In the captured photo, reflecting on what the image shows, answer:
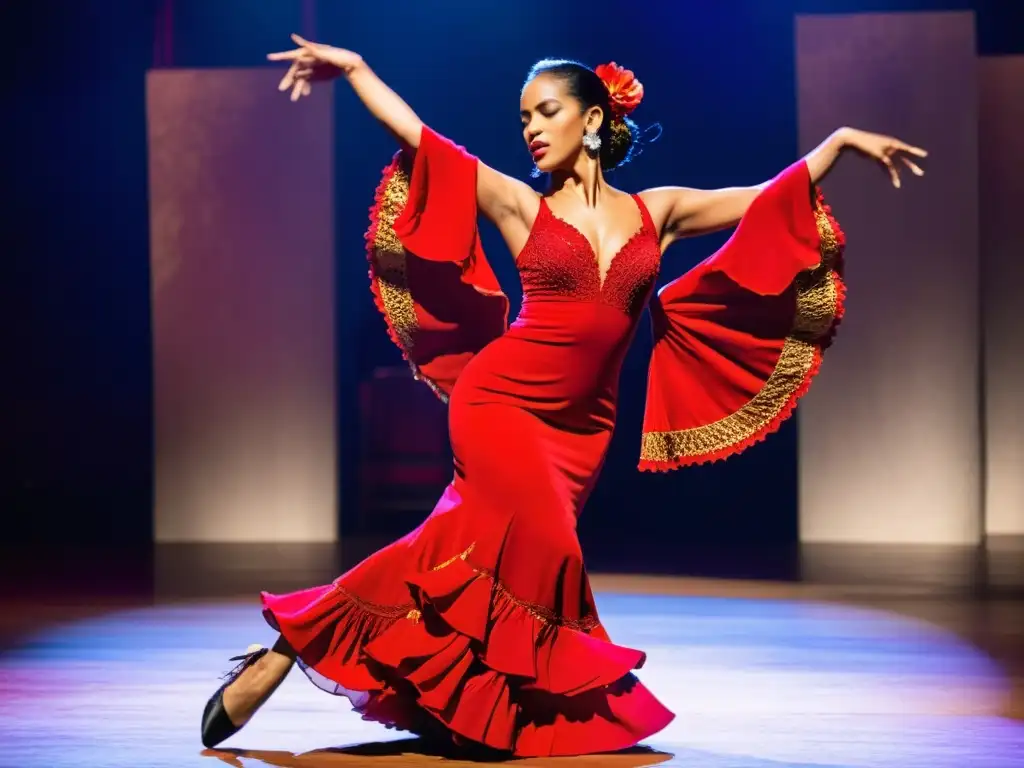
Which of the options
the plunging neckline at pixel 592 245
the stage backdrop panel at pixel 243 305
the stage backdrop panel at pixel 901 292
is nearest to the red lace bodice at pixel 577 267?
the plunging neckline at pixel 592 245

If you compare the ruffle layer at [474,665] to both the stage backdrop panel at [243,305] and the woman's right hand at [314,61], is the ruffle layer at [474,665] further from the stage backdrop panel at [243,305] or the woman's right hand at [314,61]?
the stage backdrop panel at [243,305]

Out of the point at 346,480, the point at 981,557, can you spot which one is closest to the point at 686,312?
the point at 981,557

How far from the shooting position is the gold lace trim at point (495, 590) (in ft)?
9.32

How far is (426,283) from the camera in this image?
10.4 feet

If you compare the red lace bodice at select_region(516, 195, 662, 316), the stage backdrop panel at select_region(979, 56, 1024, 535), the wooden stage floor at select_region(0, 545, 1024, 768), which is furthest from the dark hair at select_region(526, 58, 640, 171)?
the stage backdrop panel at select_region(979, 56, 1024, 535)

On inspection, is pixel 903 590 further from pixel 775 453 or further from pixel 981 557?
pixel 775 453

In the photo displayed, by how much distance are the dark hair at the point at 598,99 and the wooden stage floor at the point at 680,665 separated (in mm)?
1162

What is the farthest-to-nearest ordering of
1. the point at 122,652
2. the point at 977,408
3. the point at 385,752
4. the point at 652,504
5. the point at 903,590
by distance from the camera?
the point at 652,504 → the point at 977,408 → the point at 903,590 → the point at 122,652 → the point at 385,752

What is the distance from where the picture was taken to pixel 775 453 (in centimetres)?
739

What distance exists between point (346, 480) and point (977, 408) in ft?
10.2

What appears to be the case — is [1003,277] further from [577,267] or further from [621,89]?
[577,267]

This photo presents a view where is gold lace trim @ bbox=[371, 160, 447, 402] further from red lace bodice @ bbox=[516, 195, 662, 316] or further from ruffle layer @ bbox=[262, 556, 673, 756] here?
ruffle layer @ bbox=[262, 556, 673, 756]

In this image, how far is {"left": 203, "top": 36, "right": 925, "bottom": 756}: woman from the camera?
9.23ft

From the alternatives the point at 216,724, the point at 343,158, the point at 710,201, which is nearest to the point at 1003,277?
the point at 343,158
